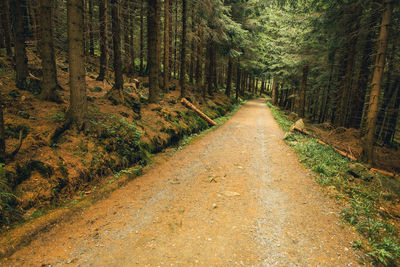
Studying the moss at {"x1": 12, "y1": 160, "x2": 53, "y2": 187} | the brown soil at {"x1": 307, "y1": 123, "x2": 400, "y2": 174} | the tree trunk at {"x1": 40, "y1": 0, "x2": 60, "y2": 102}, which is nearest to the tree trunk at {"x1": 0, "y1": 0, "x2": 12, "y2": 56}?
the tree trunk at {"x1": 40, "y1": 0, "x2": 60, "y2": 102}

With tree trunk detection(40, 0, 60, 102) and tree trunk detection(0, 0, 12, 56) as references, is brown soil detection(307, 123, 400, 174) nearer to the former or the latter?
tree trunk detection(40, 0, 60, 102)

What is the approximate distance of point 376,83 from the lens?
822cm

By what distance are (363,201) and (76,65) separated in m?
9.26

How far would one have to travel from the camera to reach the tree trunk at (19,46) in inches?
275

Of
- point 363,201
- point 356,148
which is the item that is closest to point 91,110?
point 363,201

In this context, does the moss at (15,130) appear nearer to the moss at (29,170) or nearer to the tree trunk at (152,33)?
the moss at (29,170)

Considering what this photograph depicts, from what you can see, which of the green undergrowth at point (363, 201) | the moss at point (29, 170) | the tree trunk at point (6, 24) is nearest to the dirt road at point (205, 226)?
the green undergrowth at point (363, 201)

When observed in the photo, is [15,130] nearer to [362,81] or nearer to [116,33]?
[116,33]

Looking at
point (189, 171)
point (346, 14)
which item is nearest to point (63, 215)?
point (189, 171)

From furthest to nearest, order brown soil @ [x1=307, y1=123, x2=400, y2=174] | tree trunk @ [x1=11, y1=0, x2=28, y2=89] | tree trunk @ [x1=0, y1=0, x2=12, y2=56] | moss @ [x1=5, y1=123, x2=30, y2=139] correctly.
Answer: tree trunk @ [x1=0, y1=0, x2=12, y2=56]
brown soil @ [x1=307, y1=123, x2=400, y2=174]
tree trunk @ [x1=11, y1=0, x2=28, y2=89]
moss @ [x1=5, y1=123, x2=30, y2=139]

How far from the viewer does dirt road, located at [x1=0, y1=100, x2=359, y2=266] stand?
3363mm

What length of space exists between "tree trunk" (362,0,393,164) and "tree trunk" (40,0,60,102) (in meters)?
12.9

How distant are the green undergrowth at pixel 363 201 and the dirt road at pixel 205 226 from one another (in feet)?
1.01

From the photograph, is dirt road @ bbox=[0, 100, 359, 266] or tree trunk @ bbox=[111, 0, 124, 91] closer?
dirt road @ bbox=[0, 100, 359, 266]
